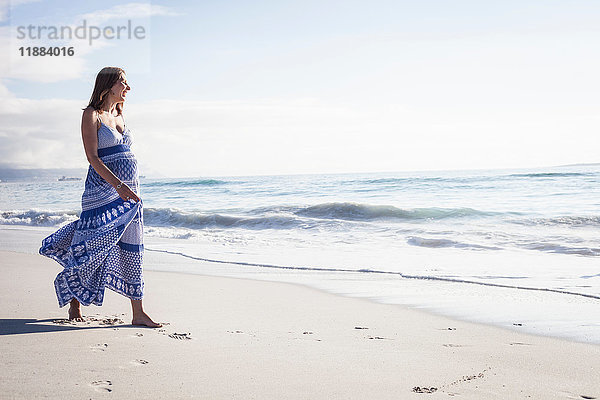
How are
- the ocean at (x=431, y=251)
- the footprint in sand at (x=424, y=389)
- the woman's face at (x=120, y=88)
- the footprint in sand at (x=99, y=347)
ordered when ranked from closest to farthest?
1. the footprint in sand at (x=424, y=389)
2. the footprint in sand at (x=99, y=347)
3. the woman's face at (x=120, y=88)
4. the ocean at (x=431, y=251)

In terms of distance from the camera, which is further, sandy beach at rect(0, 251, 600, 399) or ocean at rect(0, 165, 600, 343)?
ocean at rect(0, 165, 600, 343)

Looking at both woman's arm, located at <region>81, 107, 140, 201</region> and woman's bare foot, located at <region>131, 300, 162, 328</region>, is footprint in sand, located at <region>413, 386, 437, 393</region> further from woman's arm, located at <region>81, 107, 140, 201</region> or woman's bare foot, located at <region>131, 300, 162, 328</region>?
woman's arm, located at <region>81, 107, 140, 201</region>

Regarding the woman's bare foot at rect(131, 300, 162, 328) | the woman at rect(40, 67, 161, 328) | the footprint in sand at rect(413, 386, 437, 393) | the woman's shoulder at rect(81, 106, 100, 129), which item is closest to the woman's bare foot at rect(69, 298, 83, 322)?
the woman at rect(40, 67, 161, 328)

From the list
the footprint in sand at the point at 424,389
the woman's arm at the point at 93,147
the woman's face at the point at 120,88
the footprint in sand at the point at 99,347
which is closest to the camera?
the footprint in sand at the point at 424,389

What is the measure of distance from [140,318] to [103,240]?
1.85ft

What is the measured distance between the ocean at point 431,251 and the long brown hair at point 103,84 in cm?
283

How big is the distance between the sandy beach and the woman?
10.4 inches

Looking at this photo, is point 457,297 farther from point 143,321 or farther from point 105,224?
point 105,224

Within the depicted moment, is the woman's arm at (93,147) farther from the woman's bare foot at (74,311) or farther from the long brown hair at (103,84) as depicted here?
the woman's bare foot at (74,311)

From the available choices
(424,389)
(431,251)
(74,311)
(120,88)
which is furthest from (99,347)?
(431,251)

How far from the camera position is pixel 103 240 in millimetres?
3564

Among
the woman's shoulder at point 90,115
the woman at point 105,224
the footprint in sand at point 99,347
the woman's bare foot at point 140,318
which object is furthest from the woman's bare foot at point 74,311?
the woman's shoulder at point 90,115

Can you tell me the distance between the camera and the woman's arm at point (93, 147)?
3.48 m

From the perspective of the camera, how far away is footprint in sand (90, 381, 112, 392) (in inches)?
95.7
